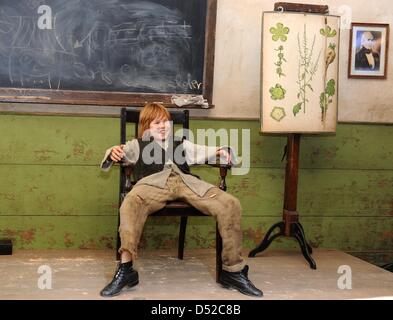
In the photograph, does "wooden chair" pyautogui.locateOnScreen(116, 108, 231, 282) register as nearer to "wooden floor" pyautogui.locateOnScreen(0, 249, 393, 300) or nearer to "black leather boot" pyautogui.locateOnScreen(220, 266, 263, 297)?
"black leather boot" pyautogui.locateOnScreen(220, 266, 263, 297)

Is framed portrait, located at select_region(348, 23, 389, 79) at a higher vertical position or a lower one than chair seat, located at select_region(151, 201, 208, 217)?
higher

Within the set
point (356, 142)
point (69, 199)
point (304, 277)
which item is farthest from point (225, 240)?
point (356, 142)

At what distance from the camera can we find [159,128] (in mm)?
3105

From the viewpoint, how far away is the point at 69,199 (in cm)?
363

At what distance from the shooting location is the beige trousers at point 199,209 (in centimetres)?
271

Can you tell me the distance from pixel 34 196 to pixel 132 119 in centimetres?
91

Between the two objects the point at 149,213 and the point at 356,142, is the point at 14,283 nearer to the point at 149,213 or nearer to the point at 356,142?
the point at 149,213

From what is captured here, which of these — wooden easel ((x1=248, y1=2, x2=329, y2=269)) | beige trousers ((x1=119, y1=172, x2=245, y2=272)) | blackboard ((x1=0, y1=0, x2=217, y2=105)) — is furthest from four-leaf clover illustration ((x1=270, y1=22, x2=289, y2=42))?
beige trousers ((x1=119, y1=172, x2=245, y2=272))

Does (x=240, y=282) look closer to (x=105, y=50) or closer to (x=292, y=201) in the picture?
(x=292, y=201)

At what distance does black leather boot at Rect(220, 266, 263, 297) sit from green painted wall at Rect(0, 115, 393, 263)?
1.02 meters

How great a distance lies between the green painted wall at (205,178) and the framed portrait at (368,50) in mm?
409

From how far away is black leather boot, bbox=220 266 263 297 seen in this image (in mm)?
2699

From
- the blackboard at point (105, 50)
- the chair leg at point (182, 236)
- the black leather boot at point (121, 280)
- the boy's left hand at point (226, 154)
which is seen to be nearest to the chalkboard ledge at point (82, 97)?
the blackboard at point (105, 50)

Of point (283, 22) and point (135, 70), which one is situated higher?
point (283, 22)
